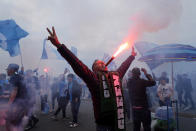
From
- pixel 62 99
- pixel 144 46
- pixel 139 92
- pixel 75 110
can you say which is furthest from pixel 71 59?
pixel 144 46

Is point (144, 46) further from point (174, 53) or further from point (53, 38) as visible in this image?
point (53, 38)

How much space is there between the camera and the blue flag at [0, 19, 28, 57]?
820 cm

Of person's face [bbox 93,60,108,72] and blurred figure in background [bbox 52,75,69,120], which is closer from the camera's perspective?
person's face [bbox 93,60,108,72]

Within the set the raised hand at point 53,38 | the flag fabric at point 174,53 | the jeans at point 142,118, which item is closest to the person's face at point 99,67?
the raised hand at point 53,38

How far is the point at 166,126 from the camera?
4.73 meters

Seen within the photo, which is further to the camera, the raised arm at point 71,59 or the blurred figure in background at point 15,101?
the blurred figure in background at point 15,101

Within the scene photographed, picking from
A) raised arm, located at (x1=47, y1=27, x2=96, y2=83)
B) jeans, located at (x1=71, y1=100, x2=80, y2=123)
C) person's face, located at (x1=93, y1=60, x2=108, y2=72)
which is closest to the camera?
raised arm, located at (x1=47, y1=27, x2=96, y2=83)

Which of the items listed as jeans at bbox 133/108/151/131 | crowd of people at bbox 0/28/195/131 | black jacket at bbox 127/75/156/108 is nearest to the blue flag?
crowd of people at bbox 0/28/195/131

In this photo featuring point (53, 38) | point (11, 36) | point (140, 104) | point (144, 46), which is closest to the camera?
point (53, 38)

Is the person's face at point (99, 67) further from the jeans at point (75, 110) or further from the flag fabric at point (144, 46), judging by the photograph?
the flag fabric at point (144, 46)

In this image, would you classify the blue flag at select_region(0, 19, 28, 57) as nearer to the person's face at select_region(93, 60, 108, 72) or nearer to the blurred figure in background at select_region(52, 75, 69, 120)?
the blurred figure in background at select_region(52, 75, 69, 120)

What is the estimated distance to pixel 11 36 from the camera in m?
8.32

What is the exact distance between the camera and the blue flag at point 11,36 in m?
8.20

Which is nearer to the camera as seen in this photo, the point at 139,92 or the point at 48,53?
the point at 139,92
